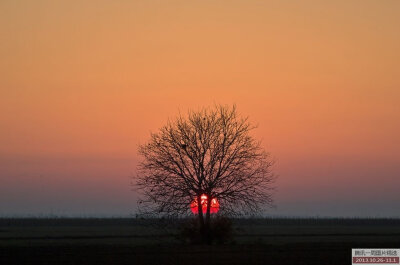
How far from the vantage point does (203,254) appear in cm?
4134

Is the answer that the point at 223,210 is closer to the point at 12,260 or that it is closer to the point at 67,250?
the point at 67,250

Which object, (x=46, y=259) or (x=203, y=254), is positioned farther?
(x=203, y=254)

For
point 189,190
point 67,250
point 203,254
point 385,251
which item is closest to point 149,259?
point 203,254

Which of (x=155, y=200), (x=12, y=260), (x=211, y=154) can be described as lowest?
(x=12, y=260)

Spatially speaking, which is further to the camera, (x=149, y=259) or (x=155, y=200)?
(x=155, y=200)

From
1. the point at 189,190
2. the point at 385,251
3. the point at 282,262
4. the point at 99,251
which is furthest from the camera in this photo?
the point at 189,190

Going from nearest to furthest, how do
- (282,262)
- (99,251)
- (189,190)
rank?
(282,262) → (99,251) → (189,190)

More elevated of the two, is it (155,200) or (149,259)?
(155,200)

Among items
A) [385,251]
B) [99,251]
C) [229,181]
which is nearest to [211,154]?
[229,181]

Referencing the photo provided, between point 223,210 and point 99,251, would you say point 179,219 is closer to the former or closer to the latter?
point 223,210

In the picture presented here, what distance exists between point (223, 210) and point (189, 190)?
2937 mm

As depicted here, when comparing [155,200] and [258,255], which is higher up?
[155,200]

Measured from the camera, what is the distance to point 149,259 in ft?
124

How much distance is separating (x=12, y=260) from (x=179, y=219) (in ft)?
61.8
